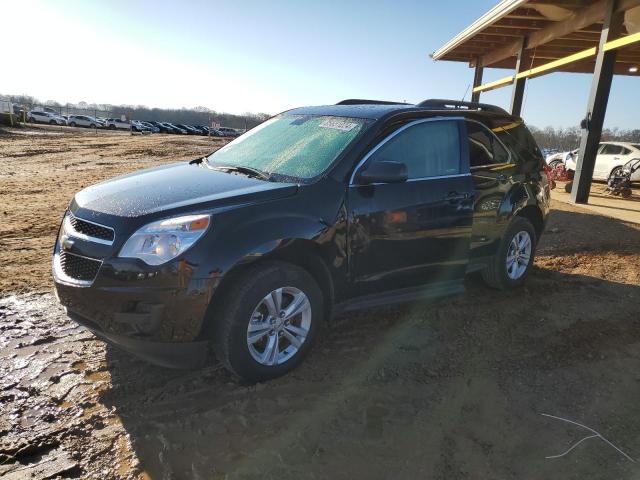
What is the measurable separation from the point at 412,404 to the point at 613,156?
17.4 m

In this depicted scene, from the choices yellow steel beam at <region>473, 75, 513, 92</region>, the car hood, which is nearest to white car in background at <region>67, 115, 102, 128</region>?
yellow steel beam at <region>473, 75, 513, 92</region>

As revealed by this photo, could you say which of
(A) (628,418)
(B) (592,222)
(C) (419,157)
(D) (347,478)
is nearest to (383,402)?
(D) (347,478)

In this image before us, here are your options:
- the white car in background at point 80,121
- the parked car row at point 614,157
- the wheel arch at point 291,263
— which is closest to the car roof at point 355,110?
the wheel arch at point 291,263

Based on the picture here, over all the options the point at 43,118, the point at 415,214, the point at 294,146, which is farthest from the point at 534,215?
the point at 43,118

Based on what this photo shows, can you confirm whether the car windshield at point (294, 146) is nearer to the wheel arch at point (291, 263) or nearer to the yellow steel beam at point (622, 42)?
the wheel arch at point (291, 263)

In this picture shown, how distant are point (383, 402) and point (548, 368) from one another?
1.42 meters

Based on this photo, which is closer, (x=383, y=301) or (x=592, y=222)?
(x=383, y=301)

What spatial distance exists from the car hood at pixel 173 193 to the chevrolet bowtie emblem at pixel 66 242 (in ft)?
0.68

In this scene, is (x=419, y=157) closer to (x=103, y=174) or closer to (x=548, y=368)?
(x=548, y=368)

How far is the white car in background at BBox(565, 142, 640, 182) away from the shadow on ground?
47.1ft

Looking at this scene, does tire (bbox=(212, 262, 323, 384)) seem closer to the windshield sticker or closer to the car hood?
the car hood

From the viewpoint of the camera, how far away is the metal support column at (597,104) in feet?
34.6

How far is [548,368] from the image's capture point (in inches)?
142

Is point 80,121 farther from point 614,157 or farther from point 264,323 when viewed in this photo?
point 264,323
